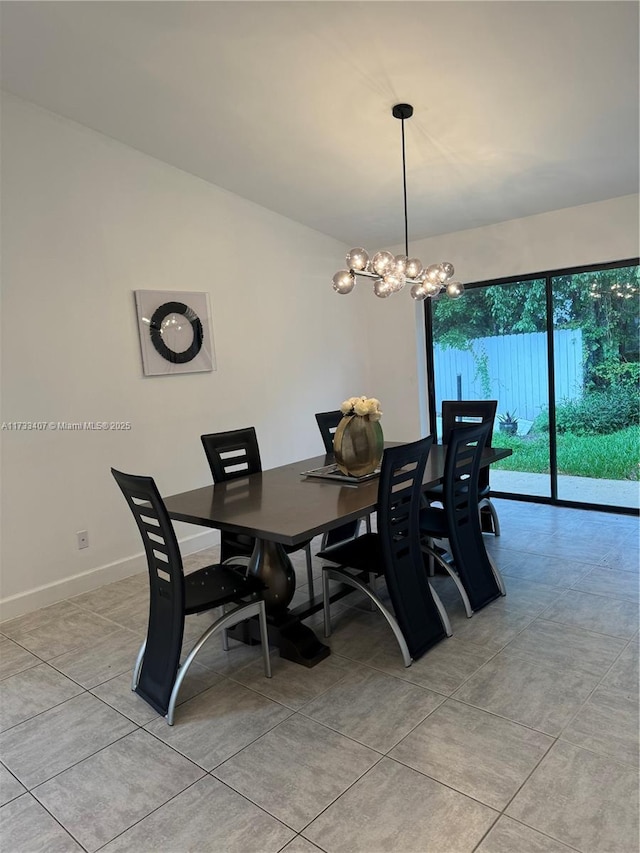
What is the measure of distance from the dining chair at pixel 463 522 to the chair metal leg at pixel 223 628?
1.05 meters

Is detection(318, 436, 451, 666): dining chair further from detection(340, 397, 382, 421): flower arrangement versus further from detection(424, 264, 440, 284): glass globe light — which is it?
detection(424, 264, 440, 284): glass globe light

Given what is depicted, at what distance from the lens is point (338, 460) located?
316 cm

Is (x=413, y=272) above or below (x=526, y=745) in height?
above

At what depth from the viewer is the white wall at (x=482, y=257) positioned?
14.4ft

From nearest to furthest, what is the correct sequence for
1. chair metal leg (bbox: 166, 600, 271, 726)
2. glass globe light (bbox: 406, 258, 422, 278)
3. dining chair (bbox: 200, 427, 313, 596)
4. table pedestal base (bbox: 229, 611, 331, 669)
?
chair metal leg (bbox: 166, 600, 271, 726) → table pedestal base (bbox: 229, 611, 331, 669) → glass globe light (bbox: 406, 258, 422, 278) → dining chair (bbox: 200, 427, 313, 596)

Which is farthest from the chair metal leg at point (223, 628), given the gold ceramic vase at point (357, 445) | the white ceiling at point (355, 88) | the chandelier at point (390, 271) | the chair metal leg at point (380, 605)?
the white ceiling at point (355, 88)

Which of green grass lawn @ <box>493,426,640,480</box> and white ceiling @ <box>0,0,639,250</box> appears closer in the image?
white ceiling @ <box>0,0,639,250</box>

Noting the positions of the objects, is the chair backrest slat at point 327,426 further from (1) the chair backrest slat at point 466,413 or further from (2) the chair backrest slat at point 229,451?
(1) the chair backrest slat at point 466,413

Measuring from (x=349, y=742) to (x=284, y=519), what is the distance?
2.85 feet

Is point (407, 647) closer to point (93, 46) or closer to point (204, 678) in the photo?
point (204, 678)

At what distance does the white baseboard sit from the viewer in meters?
3.45

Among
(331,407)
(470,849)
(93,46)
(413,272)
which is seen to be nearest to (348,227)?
(331,407)

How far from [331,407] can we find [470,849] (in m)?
4.18

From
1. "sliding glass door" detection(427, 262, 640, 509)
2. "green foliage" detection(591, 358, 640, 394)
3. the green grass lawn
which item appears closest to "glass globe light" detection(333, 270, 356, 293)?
"sliding glass door" detection(427, 262, 640, 509)
